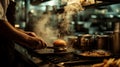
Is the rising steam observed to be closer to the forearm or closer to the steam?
the steam

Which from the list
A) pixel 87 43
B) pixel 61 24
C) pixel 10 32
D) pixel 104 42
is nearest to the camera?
pixel 10 32

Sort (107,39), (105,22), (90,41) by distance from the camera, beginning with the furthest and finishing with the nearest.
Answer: (105,22) < (90,41) < (107,39)

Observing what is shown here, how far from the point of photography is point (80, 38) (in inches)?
110

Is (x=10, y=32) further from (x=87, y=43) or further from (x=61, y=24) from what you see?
(x=61, y=24)

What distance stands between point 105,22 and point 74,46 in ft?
8.70

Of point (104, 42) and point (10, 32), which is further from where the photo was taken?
point (104, 42)

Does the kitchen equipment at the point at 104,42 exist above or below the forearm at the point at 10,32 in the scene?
below

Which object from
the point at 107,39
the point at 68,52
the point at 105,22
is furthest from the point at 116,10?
the point at 68,52

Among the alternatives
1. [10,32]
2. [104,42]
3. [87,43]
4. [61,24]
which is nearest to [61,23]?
[61,24]

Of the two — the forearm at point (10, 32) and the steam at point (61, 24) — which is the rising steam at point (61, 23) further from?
the forearm at point (10, 32)

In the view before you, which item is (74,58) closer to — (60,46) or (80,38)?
(60,46)

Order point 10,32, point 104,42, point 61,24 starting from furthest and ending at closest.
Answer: point 61,24, point 104,42, point 10,32

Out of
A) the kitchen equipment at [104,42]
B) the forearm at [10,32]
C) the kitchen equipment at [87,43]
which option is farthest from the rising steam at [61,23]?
the forearm at [10,32]

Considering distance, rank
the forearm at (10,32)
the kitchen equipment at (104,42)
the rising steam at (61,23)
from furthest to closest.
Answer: the rising steam at (61,23)
the kitchen equipment at (104,42)
the forearm at (10,32)
